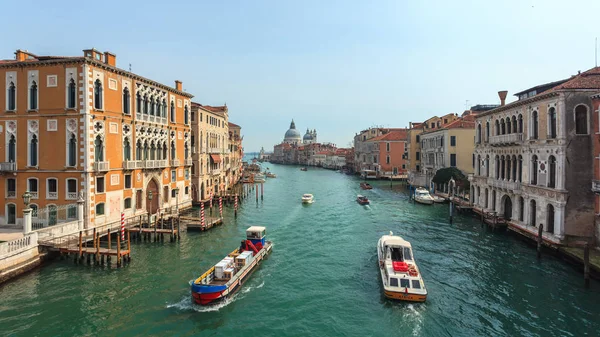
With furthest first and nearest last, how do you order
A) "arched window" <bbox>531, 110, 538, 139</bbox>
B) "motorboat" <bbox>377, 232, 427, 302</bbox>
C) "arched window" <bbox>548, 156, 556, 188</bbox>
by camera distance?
"arched window" <bbox>531, 110, 538, 139</bbox>
"arched window" <bbox>548, 156, 556, 188</bbox>
"motorboat" <bbox>377, 232, 427, 302</bbox>

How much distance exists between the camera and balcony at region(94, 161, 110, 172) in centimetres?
2189

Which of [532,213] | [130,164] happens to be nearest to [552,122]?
[532,213]

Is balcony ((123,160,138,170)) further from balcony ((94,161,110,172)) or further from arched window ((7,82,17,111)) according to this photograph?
arched window ((7,82,17,111))

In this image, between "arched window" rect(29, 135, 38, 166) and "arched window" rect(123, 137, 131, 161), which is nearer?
"arched window" rect(29, 135, 38, 166)

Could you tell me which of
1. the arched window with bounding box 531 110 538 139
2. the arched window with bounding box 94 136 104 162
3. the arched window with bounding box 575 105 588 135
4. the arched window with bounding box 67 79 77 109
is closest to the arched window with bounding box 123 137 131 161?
the arched window with bounding box 94 136 104 162

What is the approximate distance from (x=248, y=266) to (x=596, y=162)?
19063 millimetres

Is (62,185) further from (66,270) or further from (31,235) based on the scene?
(66,270)

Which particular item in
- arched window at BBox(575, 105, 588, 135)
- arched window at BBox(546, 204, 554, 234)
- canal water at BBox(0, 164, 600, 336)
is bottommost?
canal water at BBox(0, 164, 600, 336)

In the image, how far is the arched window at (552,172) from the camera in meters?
21.1

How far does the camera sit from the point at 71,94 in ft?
70.7

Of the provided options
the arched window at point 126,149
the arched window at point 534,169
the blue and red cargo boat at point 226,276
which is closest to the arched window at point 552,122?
the arched window at point 534,169

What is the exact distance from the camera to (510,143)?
2614 centimetres

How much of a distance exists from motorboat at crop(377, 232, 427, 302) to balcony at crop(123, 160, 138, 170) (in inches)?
700

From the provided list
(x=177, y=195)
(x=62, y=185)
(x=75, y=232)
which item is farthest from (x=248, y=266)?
(x=177, y=195)
